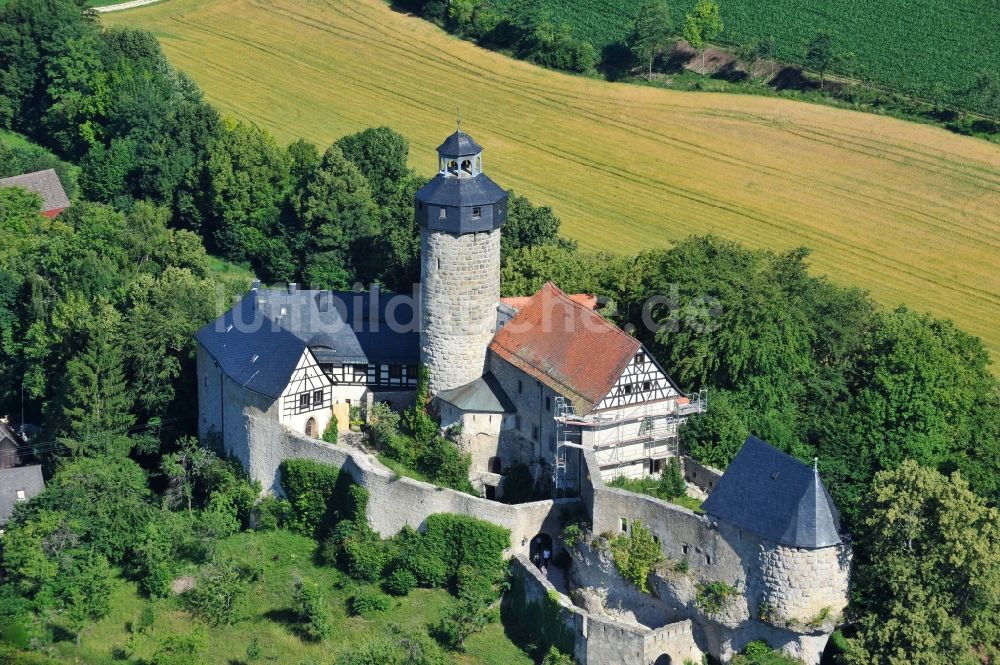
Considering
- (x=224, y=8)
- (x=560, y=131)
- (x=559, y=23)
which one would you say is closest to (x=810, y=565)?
(x=560, y=131)

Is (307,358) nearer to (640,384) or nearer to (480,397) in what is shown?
(480,397)

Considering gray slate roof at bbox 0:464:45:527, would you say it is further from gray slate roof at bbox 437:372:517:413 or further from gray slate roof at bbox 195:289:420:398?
gray slate roof at bbox 437:372:517:413

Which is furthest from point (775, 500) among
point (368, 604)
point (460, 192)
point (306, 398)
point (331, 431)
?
point (306, 398)

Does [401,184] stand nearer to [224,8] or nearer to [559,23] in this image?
[559,23]

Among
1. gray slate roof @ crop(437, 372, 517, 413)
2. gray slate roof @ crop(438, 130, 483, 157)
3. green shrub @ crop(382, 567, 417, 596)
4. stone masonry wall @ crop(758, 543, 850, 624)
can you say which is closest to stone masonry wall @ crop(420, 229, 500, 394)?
gray slate roof @ crop(437, 372, 517, 413)

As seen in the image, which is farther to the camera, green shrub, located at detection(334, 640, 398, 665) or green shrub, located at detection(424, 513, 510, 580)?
green shrub, located at detection(424, 513, 510, 580)

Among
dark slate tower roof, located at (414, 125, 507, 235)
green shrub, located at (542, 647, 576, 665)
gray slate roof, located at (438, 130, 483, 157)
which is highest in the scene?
gray slate roof, located at (438, 130, 483, 157)
